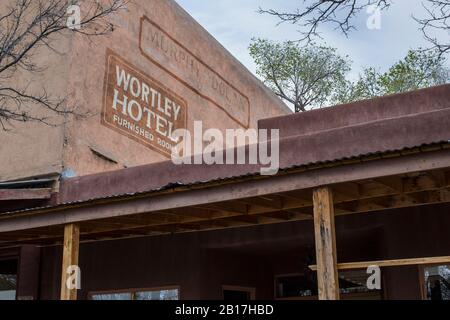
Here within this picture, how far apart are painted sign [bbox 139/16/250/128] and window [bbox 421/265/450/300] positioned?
8.89m

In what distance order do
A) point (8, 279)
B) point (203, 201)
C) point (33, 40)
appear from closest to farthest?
point (203, 201)
point (8, 279)
point (33, 40)

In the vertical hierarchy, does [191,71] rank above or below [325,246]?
above

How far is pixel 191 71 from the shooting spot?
17.4 metres

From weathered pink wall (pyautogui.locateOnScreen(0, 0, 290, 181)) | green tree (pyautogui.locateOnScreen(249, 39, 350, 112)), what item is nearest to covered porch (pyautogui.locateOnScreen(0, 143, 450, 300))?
weathered pink wall (pyautogui.locateOnScreen(0, 0, 290, 181))

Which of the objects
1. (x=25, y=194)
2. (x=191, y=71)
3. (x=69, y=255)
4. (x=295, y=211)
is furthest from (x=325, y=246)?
(x=191, y=71)

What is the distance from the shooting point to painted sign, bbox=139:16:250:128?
15.9 metres

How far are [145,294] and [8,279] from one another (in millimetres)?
3618

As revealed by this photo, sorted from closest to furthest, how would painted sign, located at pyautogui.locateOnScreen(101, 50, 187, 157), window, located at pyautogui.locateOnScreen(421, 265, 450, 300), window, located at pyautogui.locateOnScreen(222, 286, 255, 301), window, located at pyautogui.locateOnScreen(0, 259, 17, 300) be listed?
window, located at pyautogui.locateOnScreen(421, 265, 450, 300)
window, located at pyautogui.locateOnScreen(222, 286, 255, 301)
window, located at pyautogui.locateOnScreen(0, 259, 17, 300)
painted sign, located at pyautogui.locateOnScreen(101, 50, 187, 157)

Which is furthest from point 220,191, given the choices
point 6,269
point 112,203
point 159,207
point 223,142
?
point 223,142

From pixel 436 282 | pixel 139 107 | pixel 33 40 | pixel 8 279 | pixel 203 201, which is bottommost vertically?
pixel 436 282

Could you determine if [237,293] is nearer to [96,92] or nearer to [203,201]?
[203,201]

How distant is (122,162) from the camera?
1424cm

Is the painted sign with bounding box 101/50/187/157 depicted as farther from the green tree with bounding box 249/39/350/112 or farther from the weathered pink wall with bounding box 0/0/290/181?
the green tree with bounding box 249/39/350/112
